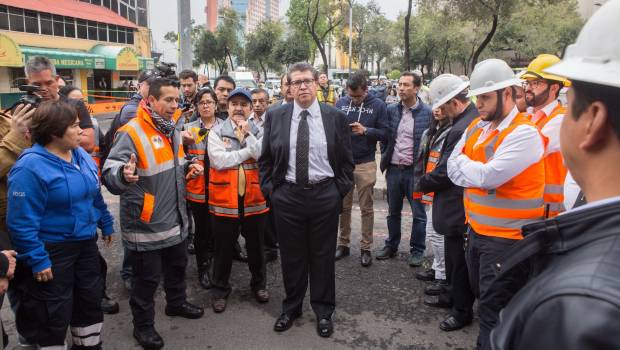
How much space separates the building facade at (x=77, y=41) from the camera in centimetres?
2273

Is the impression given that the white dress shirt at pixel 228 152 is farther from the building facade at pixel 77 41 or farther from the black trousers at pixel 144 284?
the building facade at pixel 77 41

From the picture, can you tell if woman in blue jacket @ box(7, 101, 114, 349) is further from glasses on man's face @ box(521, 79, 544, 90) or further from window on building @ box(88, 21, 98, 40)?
window on building @ box(88, 21, 98, 40)

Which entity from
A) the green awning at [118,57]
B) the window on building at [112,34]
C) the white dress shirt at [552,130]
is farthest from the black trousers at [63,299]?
the window on building at [112,34]

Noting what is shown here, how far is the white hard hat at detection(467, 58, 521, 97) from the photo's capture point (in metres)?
2.74

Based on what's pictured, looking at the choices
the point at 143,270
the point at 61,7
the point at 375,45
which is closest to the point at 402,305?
the point at 143,270

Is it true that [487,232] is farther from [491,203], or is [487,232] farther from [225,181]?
[225,181]

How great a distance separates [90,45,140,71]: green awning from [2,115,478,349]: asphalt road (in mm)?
28994

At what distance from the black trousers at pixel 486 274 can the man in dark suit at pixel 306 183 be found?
3.63 feet

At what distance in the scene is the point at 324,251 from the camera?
352 cm

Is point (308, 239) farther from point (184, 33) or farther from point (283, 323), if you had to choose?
point (184, 33)

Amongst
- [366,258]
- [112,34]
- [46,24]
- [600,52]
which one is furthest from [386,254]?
[112,34]

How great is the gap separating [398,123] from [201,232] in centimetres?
241

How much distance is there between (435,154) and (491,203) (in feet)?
4.11

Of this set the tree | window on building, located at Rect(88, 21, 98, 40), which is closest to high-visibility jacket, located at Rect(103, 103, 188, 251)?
window on building, located at Rect(88, 21, 98, 40)
